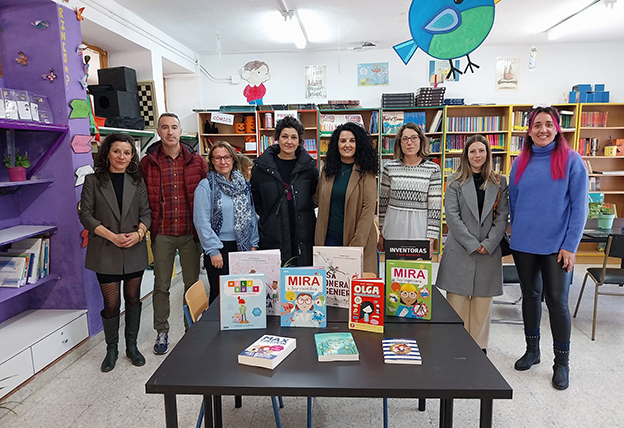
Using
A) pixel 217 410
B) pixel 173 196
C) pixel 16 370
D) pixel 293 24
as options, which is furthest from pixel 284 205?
pixel 293 24

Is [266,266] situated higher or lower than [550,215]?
lower

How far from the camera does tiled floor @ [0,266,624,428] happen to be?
7.20ft

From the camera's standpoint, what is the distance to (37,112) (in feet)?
8.84

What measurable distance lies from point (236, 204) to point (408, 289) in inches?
54.5

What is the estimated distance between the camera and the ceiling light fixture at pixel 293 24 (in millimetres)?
4252

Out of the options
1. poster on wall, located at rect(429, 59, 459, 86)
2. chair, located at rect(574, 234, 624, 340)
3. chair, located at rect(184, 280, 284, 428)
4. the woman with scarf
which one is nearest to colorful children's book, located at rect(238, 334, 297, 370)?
chair, located at rect(184, 280, 284, 428)

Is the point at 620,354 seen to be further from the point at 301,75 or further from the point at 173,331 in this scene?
the point at 301,75

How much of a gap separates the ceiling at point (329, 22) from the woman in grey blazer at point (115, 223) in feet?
6.71

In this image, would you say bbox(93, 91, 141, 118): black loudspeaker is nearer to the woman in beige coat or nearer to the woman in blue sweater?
the woman in beige coat

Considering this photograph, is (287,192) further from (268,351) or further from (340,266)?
(268,351)

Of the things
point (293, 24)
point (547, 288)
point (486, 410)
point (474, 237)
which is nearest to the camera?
point (486, 410)

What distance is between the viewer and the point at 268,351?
1.42 m

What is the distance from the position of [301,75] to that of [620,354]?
5.06m

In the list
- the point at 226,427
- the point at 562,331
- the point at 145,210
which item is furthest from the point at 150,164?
the point at 562,331
